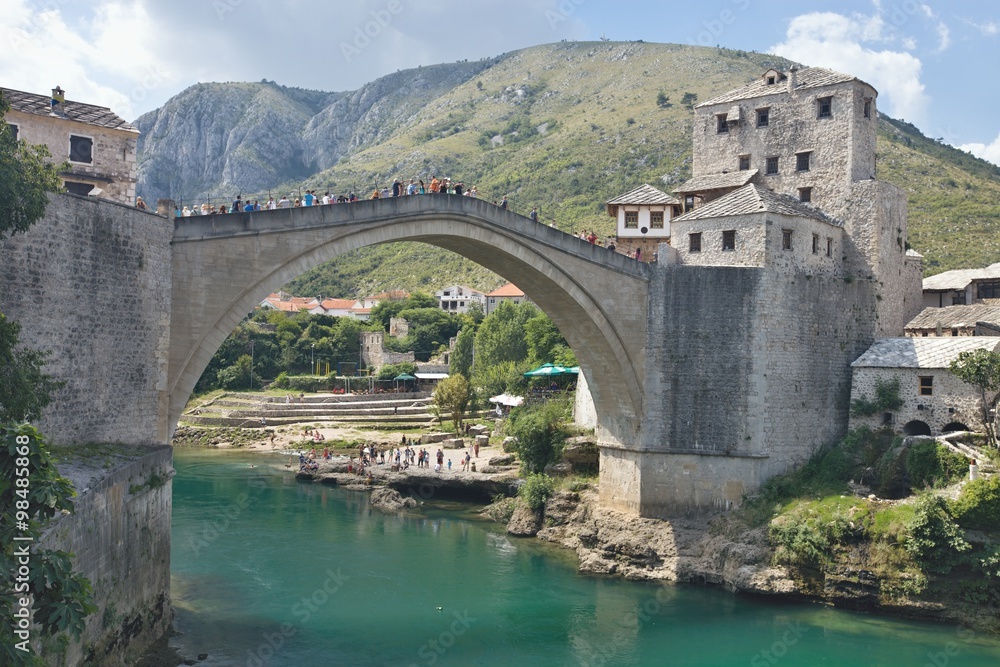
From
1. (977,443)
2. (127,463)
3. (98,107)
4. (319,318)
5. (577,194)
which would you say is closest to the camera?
(127,463)

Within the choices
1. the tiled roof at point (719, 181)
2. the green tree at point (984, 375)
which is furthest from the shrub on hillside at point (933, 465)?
the tiled roof at point (719, 181)

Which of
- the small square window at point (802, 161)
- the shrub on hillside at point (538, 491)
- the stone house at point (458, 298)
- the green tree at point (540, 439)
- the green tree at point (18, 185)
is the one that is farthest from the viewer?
the stone house at point (458, 298)

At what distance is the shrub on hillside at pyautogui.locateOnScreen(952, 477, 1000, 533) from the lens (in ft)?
73.7

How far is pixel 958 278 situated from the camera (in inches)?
1294

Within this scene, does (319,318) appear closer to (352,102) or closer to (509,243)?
(509,243)

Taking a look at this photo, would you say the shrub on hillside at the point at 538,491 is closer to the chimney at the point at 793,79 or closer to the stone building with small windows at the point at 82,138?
the chimney at the point at 793,79

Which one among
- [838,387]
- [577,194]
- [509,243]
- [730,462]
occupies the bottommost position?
[730,462]

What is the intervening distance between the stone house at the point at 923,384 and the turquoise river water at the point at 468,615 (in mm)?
6606

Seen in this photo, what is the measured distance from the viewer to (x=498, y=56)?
6580 inches

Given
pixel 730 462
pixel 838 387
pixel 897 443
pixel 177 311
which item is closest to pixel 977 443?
pixel 897 443

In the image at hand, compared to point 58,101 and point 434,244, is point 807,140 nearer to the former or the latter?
point 434,244

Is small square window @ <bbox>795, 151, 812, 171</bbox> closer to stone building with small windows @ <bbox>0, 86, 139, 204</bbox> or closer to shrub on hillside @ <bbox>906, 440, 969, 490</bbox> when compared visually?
shrub on hillside @ <bbox>906, 440, 969, 490</bbox>

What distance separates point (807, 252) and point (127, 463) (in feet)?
66.3

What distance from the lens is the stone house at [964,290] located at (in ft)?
105
